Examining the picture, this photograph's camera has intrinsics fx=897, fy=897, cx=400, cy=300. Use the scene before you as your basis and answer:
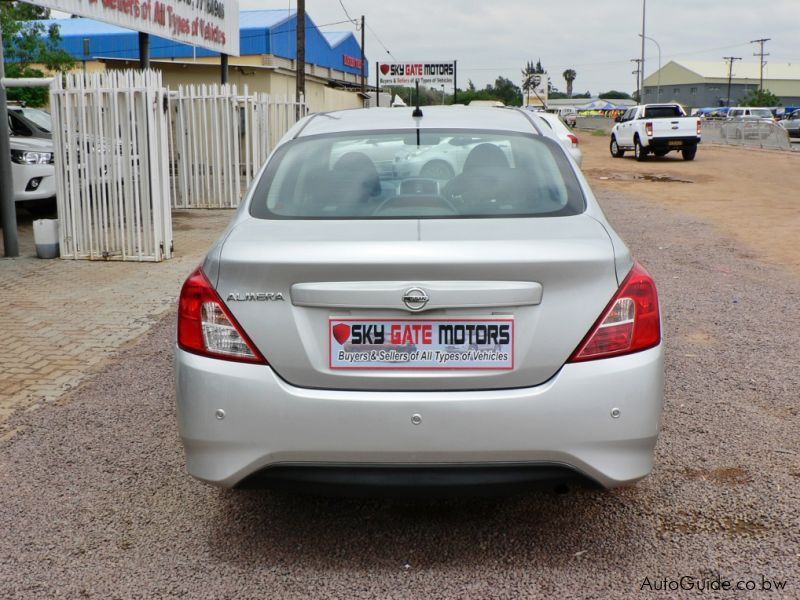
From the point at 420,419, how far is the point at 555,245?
717mm

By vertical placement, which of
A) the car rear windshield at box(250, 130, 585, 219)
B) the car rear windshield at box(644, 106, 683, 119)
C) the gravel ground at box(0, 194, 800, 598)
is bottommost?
the gravel ground at box(0, 194, 800, 598)

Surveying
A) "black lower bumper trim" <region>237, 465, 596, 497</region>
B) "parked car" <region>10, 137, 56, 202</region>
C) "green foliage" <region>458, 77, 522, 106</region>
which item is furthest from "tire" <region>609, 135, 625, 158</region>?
"green foliage" <region>458, 77, 522, 106</region>

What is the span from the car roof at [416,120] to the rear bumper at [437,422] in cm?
154

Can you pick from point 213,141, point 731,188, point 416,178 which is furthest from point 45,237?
point 731,188

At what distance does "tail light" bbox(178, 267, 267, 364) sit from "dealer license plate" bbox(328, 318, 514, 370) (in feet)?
1.03

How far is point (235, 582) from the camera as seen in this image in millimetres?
3051

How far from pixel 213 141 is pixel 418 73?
4321cm

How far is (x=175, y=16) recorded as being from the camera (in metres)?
13.9

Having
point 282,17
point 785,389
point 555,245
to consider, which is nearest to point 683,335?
point 785,389

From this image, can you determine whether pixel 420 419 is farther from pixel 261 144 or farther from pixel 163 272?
pixel 261 144

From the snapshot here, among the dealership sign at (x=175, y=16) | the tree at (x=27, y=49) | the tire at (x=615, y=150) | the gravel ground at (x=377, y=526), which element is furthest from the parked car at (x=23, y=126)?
the tire at (x=615, y=150)

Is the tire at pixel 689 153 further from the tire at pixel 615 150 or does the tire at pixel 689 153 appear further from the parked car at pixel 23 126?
the parked car at pixel 23 126

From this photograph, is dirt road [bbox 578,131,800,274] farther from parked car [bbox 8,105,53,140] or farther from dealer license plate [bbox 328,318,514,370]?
parked car [bbox 8,105,53,140]

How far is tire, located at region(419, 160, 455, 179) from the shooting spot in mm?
3999
